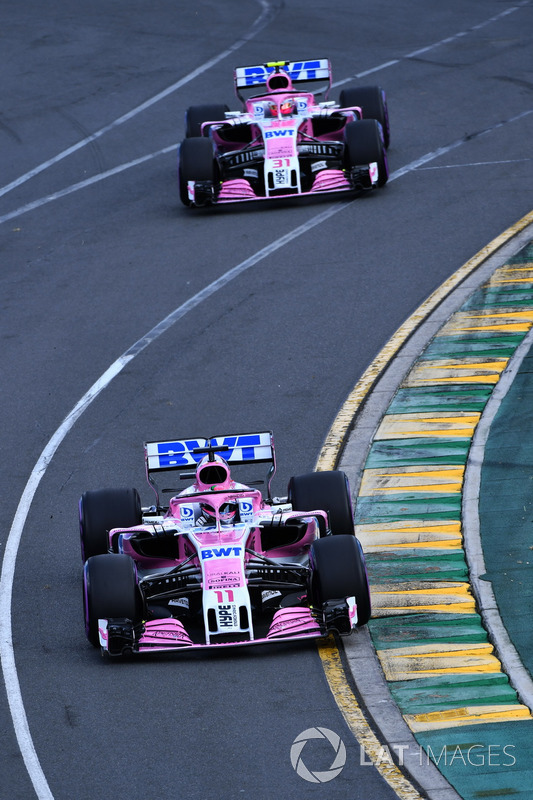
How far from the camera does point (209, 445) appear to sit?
13336mm

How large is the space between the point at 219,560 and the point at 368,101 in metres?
13.7

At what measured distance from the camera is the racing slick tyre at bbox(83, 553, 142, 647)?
11.7m

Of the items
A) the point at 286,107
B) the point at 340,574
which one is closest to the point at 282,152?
the point at 286,107

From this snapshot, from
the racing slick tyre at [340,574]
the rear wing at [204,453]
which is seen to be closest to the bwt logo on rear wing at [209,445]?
the rear wing at [204,453]

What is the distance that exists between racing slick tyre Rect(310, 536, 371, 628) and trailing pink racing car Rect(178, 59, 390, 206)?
36.4 ft

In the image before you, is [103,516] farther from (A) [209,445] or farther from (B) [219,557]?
(B) [219,557]

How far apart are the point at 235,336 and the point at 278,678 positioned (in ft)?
25.7

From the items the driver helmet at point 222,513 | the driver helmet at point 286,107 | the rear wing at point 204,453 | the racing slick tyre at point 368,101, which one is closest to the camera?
the driver helmet at point 222,513

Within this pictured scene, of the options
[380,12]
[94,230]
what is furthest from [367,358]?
[380,12]

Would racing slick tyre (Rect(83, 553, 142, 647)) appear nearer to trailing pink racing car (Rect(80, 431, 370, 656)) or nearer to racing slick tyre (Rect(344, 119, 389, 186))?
trailing pink racing car (Rect(80, 431, 370, 656))

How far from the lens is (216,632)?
38.4ft

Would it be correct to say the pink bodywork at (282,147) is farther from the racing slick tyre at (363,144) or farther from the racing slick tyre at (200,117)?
the racing slick tyre at (200,117)

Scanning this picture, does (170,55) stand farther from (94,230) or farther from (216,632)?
(216,632)

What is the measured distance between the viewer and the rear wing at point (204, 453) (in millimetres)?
13359
